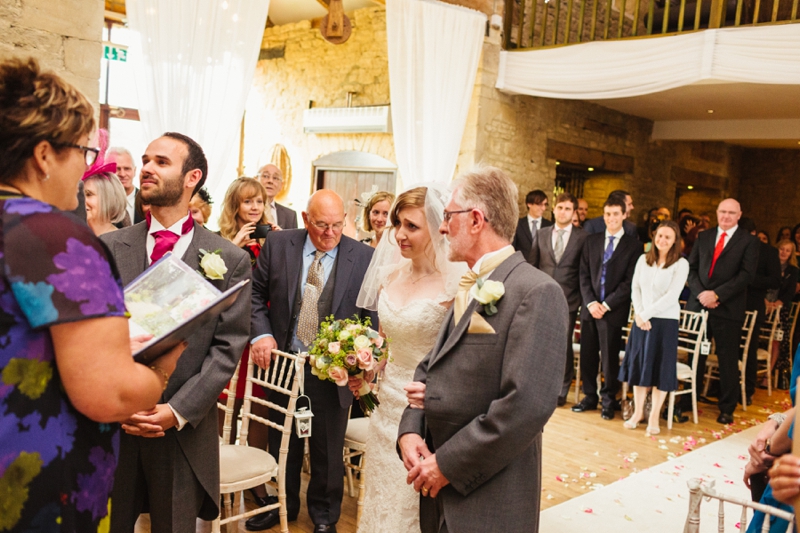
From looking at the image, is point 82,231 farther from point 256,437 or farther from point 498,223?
point 256,437

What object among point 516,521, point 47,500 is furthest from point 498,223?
point 47,500

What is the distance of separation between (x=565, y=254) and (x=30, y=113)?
5.57 metres

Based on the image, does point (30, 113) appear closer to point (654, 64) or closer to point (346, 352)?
point (346, 352)

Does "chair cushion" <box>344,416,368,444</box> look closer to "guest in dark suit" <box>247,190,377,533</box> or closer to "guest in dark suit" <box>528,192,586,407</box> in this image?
"guest in dark suit" <box>247,190,377,533</box>

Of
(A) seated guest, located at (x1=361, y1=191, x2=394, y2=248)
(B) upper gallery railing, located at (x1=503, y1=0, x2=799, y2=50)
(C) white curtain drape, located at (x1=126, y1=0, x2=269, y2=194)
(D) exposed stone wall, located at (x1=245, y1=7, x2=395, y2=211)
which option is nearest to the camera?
(C) white curtain drape, located at (x1=126, y1=0, x2=269, y2=194)

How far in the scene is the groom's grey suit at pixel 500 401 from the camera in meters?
1.70

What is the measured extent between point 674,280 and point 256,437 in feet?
12.1

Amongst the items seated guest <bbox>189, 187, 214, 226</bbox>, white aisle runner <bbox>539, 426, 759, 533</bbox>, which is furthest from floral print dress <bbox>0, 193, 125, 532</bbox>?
seated guest <bbox>189, 187, 214, 226</bbox>

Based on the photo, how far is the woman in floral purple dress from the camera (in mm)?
1146

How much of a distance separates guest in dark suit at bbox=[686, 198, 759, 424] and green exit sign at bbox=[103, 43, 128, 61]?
8.89m

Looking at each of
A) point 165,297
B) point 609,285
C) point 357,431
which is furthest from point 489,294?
point 609,285

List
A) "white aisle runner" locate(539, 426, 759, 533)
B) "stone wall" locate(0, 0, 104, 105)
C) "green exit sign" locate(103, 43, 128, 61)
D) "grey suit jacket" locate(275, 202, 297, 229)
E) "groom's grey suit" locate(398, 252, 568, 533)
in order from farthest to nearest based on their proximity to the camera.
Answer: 1. "green exit sign" locate(103, 43, 128, 61)
2. "grey suit jacket" locate(275, 202, 297, 229)
3. "stone wall" locate(0, 0, 104, 105)
4. "white aisle runner" locate(539, 426, 759, 533)
5. "groom's grey suit" locate(398, 252, 568, 533)

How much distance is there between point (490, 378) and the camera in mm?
1797

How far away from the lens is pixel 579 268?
6.24 m
